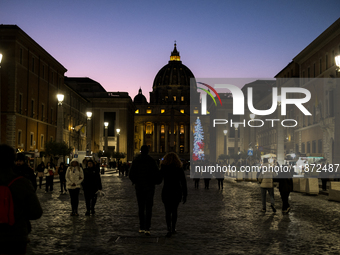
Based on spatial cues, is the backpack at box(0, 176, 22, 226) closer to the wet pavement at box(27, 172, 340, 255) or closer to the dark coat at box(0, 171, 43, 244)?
the dark coat at box(0, 171, 43, 244)

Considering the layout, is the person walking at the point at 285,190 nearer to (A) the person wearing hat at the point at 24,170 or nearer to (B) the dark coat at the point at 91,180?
(B) the dark coat at the point at 91,180

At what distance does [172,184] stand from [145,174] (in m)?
0.61

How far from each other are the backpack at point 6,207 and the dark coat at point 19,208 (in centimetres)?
6

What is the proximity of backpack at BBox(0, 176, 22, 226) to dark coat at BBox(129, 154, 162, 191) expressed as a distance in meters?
6.12

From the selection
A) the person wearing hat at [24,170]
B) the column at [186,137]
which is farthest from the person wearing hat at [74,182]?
the column at [186,137]

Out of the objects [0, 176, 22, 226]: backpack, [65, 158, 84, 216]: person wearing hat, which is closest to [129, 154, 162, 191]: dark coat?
[65, 158, 84, 216]: person wearing hat

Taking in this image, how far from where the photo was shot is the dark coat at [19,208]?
4215 mm

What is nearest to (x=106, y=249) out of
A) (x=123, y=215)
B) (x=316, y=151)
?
(x=123, y=215)

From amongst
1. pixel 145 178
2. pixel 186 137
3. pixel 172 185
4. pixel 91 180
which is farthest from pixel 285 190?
pixel 186 137

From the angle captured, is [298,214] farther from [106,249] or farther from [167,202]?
[106,249]

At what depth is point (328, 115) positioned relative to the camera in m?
52.8

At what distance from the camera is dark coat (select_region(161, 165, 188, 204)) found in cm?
1001

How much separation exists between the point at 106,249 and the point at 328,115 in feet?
156

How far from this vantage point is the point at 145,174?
33.6 ft
